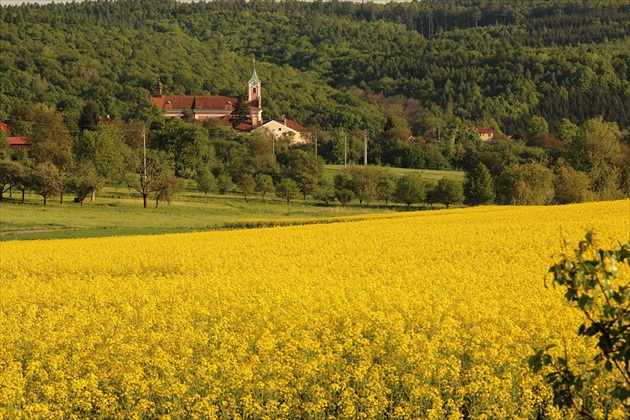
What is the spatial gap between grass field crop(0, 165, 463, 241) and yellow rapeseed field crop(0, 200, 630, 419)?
3079cm

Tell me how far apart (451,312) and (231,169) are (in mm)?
89853

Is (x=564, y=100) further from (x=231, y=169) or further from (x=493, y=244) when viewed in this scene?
(x=493, y=244)

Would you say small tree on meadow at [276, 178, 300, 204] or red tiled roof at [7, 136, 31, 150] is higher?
red tiled roof at [7, 136, 31, 150]

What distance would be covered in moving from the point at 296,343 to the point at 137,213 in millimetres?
55512

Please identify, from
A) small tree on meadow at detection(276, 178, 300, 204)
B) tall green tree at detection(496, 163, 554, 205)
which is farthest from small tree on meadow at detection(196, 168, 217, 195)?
tall green tree at detection(496, 163, 554, 205)

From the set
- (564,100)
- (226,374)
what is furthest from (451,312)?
(564,100)

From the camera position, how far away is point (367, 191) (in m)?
84.4

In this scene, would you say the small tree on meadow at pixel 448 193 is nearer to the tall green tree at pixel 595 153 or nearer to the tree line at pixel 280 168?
the tree line at pixel 280 168

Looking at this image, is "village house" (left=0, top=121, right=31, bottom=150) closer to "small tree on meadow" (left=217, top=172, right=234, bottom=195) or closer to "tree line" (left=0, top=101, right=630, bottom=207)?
"tree line" (left=0, top=101, right=630, bottom=207)

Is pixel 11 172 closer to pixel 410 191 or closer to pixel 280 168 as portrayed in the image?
pixel 410 191

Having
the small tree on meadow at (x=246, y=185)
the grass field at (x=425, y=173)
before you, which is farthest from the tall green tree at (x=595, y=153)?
the small tree on meadow at (x=246, y=185)

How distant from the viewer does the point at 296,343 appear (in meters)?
11.4

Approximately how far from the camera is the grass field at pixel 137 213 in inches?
2045

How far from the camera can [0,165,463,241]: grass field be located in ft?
170
